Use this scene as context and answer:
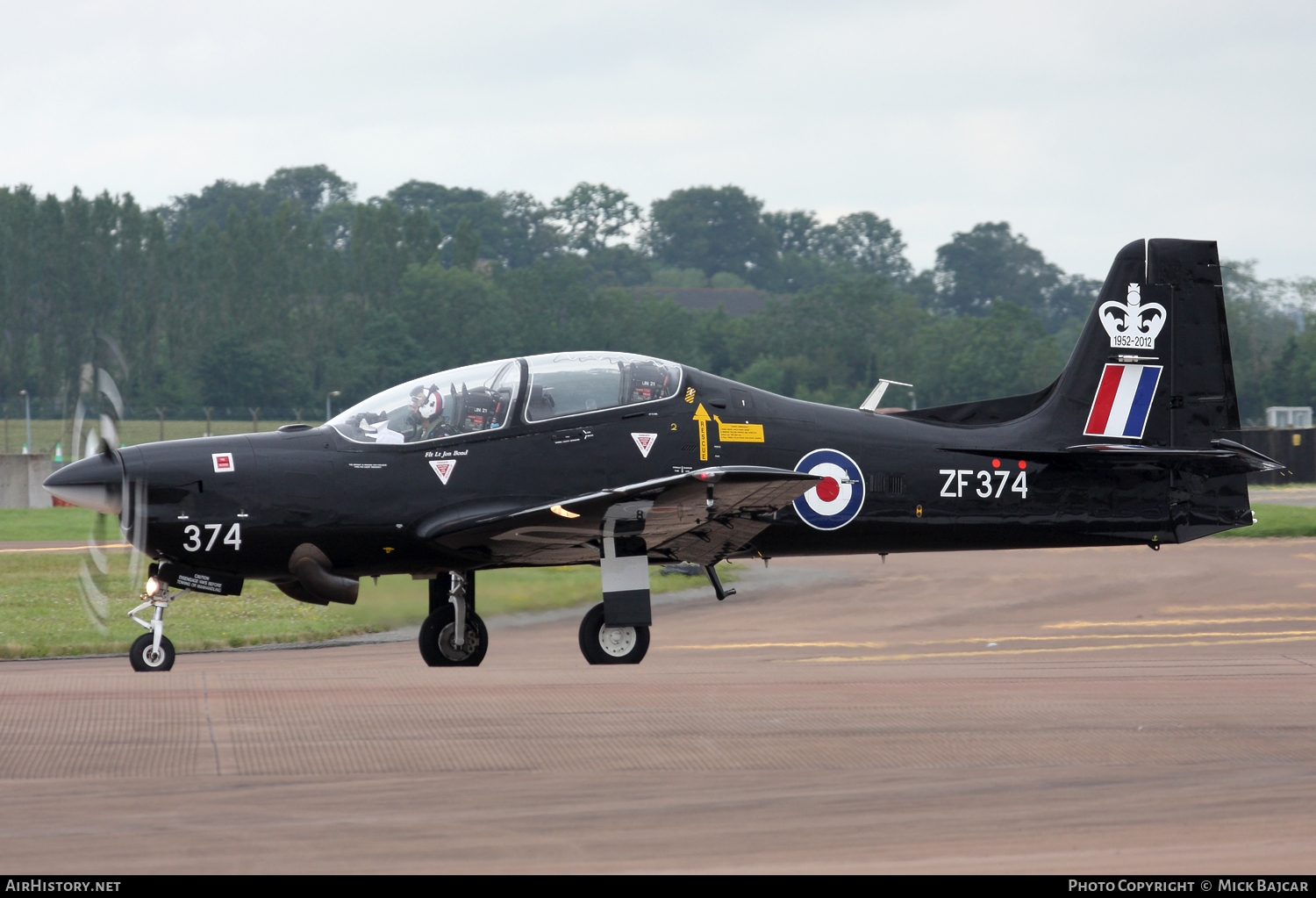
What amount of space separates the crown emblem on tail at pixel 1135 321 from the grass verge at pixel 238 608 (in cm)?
608

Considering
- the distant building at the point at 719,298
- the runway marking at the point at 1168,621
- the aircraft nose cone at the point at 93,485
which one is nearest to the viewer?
the aircraft nose cone at the point at 93,485

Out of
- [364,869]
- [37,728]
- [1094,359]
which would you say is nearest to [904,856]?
Result: [364,869]

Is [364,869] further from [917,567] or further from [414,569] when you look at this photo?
[917,567]

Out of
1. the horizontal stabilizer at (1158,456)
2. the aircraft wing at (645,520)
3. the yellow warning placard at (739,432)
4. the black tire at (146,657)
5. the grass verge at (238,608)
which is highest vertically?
the yellow warning placard at (739,432)

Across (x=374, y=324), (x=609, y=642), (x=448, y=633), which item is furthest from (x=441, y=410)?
(x=374, y=324)

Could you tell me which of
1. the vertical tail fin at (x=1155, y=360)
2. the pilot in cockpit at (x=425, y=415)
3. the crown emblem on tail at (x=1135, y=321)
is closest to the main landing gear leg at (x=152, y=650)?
the pilot in cockpit at (x=425, y=415)

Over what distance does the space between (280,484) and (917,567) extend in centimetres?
1314

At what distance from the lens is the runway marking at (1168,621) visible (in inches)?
664

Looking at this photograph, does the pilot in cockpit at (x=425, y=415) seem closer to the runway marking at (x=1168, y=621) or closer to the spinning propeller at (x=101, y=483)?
the spinning propeller at (x=101, y=483)

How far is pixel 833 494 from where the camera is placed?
39.4ft

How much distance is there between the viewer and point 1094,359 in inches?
517

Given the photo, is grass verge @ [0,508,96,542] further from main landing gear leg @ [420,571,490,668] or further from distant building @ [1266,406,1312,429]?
distant building @ [1266,406,1312,429]

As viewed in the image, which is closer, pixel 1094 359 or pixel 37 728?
pixel 37 728

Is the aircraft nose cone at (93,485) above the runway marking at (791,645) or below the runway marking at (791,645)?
above
